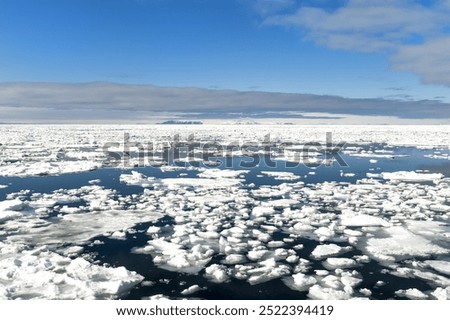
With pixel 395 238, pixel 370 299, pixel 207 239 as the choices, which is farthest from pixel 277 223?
pixel 370 299

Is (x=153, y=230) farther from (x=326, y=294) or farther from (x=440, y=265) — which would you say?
(x=440, y=265)

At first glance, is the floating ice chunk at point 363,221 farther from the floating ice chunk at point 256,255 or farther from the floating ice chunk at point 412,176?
the floating ice chunk at point 412,176

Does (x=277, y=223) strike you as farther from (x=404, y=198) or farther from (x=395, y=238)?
(x=404, y=198)

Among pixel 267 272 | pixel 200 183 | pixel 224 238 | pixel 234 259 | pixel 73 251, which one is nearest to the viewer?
pixel 267 272

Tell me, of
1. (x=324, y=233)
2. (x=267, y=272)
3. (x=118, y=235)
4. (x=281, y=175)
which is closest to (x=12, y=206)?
(x=118, y=235)

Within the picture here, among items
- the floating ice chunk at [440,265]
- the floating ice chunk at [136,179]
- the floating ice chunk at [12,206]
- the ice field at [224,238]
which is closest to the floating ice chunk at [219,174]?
the ice field at [224,238]

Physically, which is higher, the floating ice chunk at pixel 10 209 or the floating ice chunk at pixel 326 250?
the floating ice chunk at pixel 10 209
